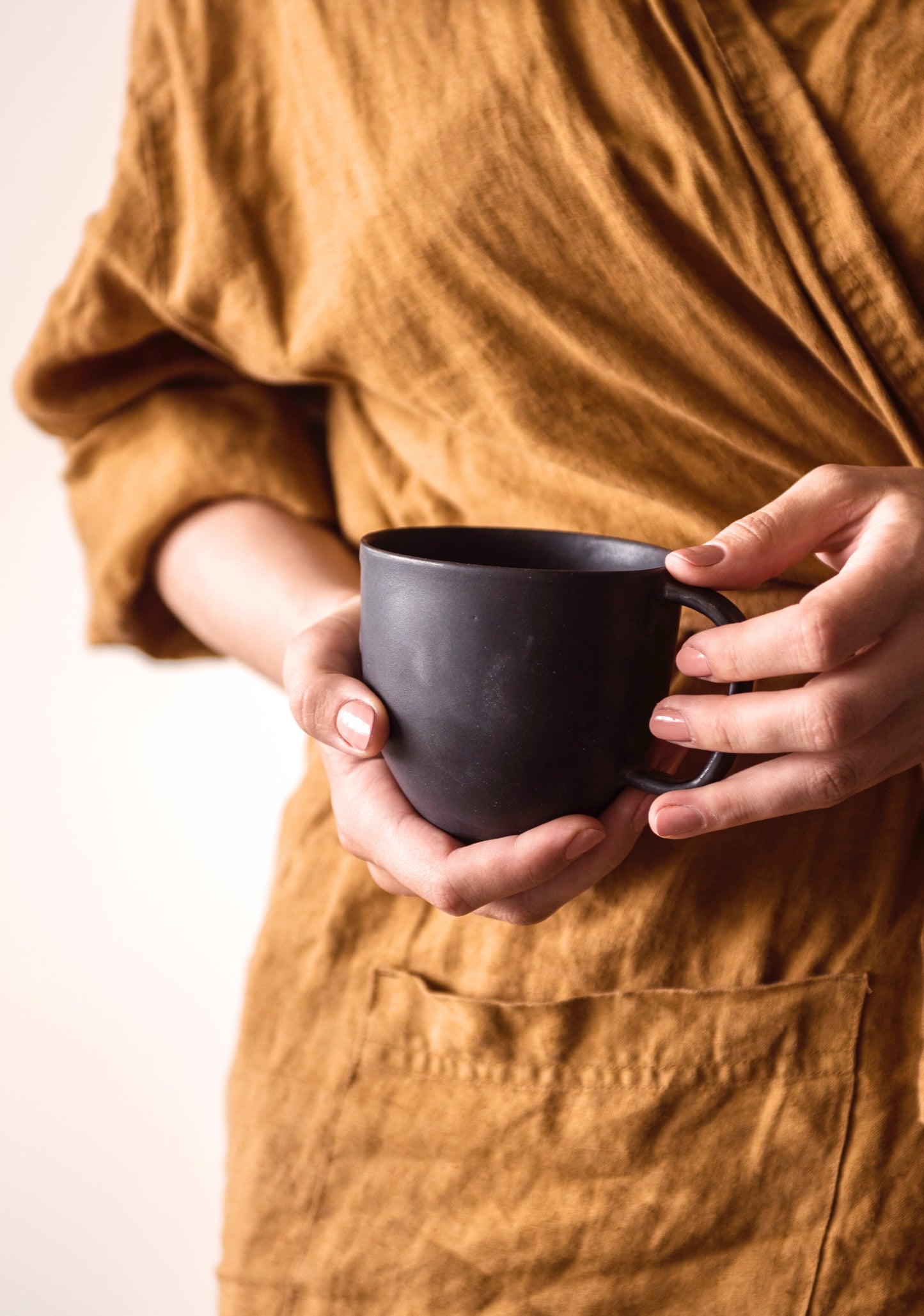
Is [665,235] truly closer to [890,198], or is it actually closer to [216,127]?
[890,198]

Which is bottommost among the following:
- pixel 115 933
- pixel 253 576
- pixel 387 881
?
pixel 115 933

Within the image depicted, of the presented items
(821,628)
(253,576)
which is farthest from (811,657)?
(253,576)

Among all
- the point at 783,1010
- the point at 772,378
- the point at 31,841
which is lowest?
the point at 31,841

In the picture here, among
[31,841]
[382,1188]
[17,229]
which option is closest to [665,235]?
[382,1188]

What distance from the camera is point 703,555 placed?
450 mm

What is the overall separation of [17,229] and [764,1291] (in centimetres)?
134

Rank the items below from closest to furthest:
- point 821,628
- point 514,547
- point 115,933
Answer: point 821,628 → point 514,547 → point 115,933

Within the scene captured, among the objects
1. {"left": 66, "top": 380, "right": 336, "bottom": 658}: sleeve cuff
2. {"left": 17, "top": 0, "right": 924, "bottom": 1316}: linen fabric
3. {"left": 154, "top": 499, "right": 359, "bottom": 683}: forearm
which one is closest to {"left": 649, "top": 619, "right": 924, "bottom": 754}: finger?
{"left": 17, "top": 0, "right": 924, "bottom": 1316}: linen fabric

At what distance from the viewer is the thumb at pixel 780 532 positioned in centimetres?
45

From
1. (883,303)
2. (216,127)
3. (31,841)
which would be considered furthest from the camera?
(31,841)

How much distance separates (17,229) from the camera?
4.25 feet

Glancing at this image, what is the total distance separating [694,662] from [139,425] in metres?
0.48

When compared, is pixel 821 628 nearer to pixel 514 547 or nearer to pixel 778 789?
pixel 778 789

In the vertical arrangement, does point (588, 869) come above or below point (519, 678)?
below
